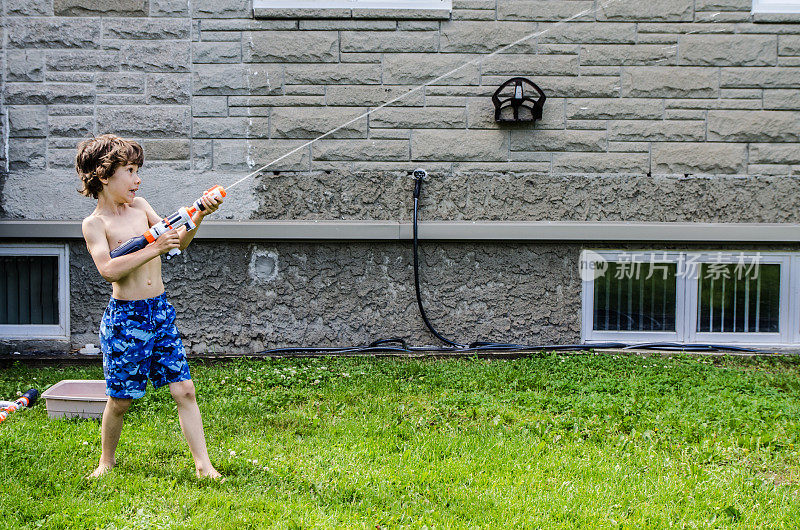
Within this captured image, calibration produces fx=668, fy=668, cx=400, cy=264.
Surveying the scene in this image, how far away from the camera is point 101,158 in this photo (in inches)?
110

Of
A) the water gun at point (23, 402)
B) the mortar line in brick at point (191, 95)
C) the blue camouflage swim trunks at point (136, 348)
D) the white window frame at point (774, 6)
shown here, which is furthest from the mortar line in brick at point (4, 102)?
the white window frame at point (774, 6)

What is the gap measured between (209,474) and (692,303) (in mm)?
4049

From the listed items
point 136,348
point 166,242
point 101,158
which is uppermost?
point 101,158

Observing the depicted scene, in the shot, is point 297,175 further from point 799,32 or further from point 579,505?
point 799,32

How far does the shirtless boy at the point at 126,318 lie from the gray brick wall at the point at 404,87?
225 centimetres

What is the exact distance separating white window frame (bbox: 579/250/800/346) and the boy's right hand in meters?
3.35

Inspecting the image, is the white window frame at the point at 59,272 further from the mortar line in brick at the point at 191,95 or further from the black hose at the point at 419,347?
the black hose at the point at 419,347

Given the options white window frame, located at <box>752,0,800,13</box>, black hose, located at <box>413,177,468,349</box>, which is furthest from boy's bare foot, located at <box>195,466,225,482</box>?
white window frame, located at <box>752,0,800,13</box>

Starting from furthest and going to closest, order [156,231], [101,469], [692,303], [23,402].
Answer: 1. [692,303]
2. [23,402]
3. [101,469]
4. [156,231]

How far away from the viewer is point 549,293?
516 cm

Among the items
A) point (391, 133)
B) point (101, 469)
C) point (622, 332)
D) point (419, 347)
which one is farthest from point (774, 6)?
point (101, 469)

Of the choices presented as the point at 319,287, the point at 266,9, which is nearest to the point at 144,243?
the point at 319,287

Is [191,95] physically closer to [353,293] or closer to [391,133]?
[391,133]

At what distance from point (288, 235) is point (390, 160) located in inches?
37.8
